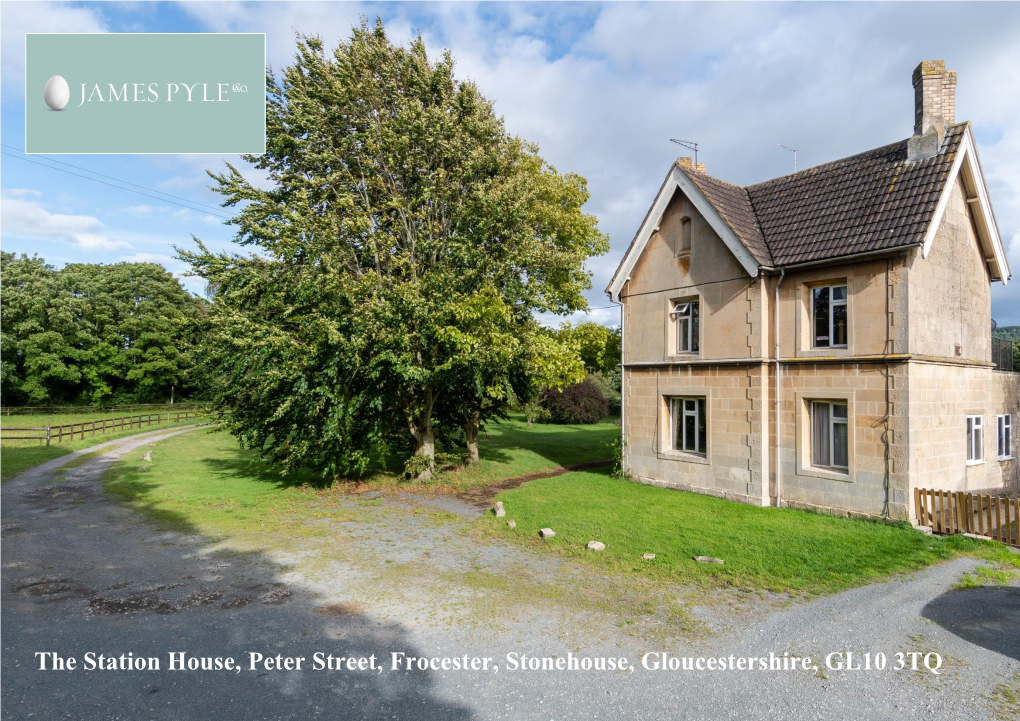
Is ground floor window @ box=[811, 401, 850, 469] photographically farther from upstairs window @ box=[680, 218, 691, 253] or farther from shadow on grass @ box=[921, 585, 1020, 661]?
upstairs window @ box=[680, 218, 691, 253]

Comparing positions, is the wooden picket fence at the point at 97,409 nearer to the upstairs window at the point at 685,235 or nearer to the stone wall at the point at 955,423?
the upstairs window at the point at 685,235

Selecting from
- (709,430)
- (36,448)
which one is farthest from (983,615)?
(36,448)

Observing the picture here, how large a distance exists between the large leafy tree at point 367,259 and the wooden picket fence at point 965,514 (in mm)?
12287

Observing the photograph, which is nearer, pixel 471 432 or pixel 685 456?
pixel 685 456

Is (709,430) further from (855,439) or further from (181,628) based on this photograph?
(181,628)

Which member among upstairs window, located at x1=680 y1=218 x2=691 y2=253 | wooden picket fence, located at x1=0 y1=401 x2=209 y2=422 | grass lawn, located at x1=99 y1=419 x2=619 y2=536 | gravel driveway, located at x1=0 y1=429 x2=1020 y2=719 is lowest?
grass lawn, located at x1=99 y1=419 x2=619 y2=536

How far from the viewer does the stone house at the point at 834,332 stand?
14484mm

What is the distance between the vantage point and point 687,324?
63.8 ft

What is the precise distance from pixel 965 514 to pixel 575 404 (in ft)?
118

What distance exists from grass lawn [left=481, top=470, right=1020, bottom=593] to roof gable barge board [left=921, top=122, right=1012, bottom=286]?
7.55 meters

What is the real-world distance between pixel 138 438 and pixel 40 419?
20700 millimetres

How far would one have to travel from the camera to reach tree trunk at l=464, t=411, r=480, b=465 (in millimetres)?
24184

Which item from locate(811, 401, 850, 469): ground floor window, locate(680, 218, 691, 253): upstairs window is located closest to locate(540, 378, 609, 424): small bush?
locate(680, 218, 691, 253): upstairs window

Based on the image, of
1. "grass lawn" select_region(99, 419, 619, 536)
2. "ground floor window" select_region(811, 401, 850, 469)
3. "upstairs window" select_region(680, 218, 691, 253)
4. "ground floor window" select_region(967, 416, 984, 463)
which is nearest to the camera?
"ground floor window" select_region(811, 401, 850, 469)
